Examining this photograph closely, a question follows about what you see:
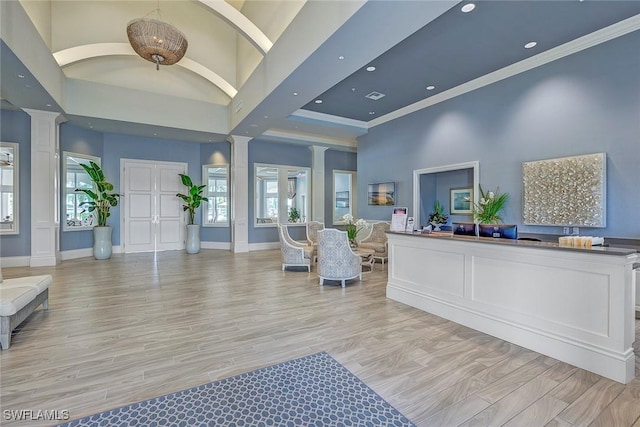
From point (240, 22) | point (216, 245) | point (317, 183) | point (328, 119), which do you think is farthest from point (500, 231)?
point (216, 245)

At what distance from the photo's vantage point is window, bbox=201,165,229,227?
9.39 metres

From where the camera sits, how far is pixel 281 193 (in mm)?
10000

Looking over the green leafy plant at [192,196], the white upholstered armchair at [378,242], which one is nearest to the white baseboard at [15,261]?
the green leafy plant at [192,196]

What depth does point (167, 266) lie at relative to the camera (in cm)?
661

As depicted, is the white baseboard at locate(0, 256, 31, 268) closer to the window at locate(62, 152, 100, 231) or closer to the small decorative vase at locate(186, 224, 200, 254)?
the window at locate(62, 152, 100, 231)

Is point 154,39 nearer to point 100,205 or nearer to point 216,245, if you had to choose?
point 100,205

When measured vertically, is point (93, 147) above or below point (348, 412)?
above

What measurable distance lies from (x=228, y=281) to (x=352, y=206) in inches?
279

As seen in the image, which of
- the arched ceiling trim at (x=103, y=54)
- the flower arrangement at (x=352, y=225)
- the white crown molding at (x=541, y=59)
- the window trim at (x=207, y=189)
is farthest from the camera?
the window trim at (x=207, y=189)

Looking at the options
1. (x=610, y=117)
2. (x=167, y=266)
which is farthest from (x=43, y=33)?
(x=610, y=117)

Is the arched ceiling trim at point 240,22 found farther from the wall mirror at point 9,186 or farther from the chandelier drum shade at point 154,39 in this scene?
the wall mirror at point 9,186

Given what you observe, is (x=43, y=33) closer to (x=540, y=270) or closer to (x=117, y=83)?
(x=117, y=83)

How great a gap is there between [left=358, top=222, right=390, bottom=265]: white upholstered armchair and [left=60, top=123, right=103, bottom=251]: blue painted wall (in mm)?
7317

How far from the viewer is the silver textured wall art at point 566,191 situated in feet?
13.6
